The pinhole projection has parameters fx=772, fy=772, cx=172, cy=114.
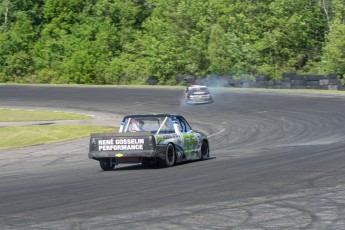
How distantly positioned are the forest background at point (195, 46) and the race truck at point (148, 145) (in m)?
40.1

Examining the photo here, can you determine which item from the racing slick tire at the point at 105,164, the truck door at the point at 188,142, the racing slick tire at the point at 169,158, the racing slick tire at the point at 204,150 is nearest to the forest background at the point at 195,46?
the racing slick tire at the point at 204,150

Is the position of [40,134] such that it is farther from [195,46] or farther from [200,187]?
[195,46]

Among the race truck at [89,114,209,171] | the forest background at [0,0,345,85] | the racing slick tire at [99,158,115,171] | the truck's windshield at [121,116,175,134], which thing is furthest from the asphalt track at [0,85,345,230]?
the forest background at [0,0,345,85]

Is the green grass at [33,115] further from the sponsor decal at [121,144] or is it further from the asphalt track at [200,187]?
the sponsor decal at [121,144]

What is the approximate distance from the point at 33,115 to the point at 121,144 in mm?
23566

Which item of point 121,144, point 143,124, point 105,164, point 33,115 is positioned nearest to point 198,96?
point 33,115

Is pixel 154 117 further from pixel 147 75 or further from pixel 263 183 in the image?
pixel 147 75

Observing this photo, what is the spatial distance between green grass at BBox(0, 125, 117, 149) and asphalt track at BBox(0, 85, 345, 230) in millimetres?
1106

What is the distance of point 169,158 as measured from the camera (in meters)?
18.1

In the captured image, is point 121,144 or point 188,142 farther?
point 188,142

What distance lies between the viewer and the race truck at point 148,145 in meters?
17.5

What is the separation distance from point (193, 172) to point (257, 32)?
52021mm

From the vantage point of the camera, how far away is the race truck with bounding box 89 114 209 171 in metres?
17.5

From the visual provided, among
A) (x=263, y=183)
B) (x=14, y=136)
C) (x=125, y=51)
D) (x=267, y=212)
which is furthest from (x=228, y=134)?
(x=125, y=51)
